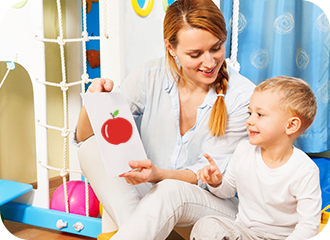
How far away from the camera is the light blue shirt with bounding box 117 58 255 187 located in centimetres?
111

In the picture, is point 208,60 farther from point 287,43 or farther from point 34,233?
point 34,233

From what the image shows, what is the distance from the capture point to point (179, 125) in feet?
3.93

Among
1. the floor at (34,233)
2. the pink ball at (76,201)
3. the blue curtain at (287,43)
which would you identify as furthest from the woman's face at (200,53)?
the floor at (34,233)

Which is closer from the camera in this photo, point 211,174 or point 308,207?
point 308,207

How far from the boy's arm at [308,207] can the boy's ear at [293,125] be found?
0.39 feet

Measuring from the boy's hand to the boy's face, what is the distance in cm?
13

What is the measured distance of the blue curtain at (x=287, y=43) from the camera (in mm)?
1532

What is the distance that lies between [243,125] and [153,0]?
595mm

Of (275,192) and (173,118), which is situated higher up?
(173,118)

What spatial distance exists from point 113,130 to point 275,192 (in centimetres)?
48

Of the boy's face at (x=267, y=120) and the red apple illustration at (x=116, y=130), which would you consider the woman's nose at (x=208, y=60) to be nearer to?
the boy's face at (x=267, y=120)

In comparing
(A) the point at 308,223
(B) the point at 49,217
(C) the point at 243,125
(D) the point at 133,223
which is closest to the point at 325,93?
(C) the point at 243,125

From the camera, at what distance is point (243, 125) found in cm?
111

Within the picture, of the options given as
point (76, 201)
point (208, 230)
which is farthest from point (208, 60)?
point (76, 201)
